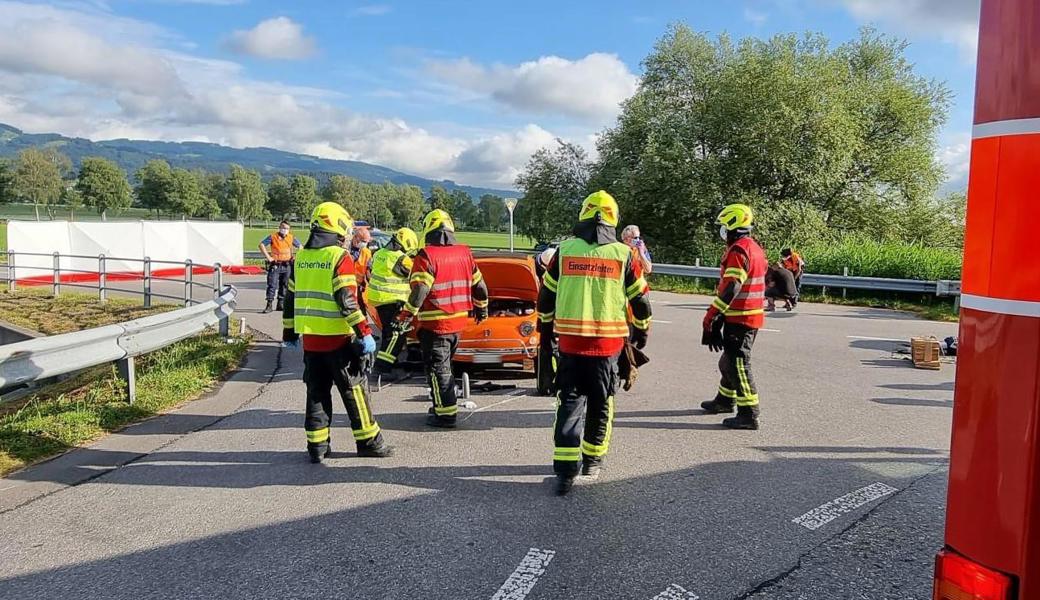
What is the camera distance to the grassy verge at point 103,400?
579 centimetres

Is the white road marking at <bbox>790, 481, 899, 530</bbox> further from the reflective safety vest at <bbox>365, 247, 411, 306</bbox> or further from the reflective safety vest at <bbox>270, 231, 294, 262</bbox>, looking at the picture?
the reflective safety vest at <bbox>270, 231, 294, 262</bbox>

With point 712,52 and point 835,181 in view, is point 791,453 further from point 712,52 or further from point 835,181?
point 712,52

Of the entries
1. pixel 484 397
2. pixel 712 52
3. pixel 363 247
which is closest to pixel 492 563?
pixel 484 397

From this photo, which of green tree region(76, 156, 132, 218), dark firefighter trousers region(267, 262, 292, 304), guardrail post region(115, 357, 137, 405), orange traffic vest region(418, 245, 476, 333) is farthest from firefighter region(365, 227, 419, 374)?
green tree region(76, 156, 132, 218)

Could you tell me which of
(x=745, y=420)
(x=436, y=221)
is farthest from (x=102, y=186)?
(x=745, y=420)

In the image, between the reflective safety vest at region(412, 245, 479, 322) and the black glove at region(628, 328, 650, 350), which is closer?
the black glove at region(628, 328, 650, 350)

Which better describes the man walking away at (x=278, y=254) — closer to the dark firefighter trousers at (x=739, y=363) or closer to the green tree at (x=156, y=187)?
the dark firefighter trousers at (x=739, y=363)

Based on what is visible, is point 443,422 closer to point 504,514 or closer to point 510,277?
point 504,514

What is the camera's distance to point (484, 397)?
25.4 ft

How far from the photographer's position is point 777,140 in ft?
88.2

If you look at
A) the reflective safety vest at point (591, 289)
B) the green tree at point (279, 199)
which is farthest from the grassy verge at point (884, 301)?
the green tree at point (279, 199)

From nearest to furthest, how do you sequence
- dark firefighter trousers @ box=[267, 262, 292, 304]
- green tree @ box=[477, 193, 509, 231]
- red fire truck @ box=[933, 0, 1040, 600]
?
red fire truck @ box=[933, 0, 1040, 600] < dark firefighter trousers @ box=[267, 262, 292, 304] < green tree @ box=[477, 193, 509, 231]

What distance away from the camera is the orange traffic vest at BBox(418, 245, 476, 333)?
21.2ft

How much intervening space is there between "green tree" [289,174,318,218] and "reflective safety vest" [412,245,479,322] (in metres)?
99.6
